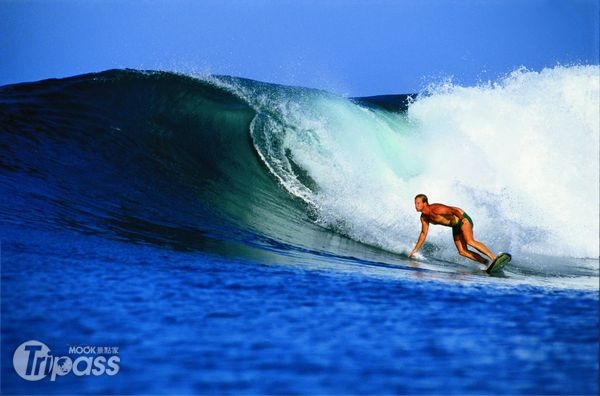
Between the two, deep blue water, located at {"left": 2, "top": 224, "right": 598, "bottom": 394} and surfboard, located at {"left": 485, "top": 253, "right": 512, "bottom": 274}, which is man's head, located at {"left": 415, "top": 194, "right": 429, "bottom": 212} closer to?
surfboard, located at {"left": 485, "top": 253, "right": 512, "bottom": 274}

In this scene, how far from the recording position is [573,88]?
1188 centimetres

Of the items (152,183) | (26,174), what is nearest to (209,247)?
(152,183)

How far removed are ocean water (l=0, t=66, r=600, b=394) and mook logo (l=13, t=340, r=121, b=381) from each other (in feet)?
0.04

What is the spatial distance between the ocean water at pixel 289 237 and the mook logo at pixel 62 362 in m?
0.01

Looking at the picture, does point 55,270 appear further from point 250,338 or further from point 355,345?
point 355,345

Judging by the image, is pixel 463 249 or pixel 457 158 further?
pixel 457 158

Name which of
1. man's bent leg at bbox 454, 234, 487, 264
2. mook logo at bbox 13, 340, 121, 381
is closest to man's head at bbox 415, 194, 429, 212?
man's bent leg at bbox 454, 234, 487, 264

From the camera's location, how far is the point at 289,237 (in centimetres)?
819

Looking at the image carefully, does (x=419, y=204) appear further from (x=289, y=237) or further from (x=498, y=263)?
(x=289, y=237)

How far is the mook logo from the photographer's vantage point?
3.31 meters

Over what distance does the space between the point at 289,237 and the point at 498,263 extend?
257cm

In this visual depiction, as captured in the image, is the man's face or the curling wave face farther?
the curling wave face

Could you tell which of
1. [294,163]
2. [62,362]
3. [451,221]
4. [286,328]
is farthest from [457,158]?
[62,362]

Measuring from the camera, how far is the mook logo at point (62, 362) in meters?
3.31
